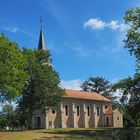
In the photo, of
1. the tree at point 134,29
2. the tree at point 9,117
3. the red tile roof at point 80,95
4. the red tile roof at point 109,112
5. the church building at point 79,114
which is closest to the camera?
the tree at point 134,29

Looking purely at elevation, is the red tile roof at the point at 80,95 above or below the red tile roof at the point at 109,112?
above

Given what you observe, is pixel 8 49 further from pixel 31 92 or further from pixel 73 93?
pixel 73 93

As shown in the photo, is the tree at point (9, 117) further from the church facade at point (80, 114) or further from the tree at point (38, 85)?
the tree at point (38, 85)

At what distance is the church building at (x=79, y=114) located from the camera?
93.6 m

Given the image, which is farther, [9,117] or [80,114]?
[9,117]

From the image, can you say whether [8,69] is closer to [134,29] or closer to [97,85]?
[134,29]

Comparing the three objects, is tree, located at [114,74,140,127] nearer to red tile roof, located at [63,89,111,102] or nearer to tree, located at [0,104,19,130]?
red tile roof, located at [63,89,111,102]

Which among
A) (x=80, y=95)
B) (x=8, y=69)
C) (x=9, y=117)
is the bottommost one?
(x=9, y=117)

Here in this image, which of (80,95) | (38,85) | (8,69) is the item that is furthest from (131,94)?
(80,95)

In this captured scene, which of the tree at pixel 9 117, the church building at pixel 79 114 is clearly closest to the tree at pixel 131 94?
the church building at pixel 79 114

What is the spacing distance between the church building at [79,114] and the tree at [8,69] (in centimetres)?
2993

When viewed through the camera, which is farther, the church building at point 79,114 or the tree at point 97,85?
the tree at point 97,85

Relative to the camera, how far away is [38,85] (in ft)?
248

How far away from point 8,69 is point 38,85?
695 inches
